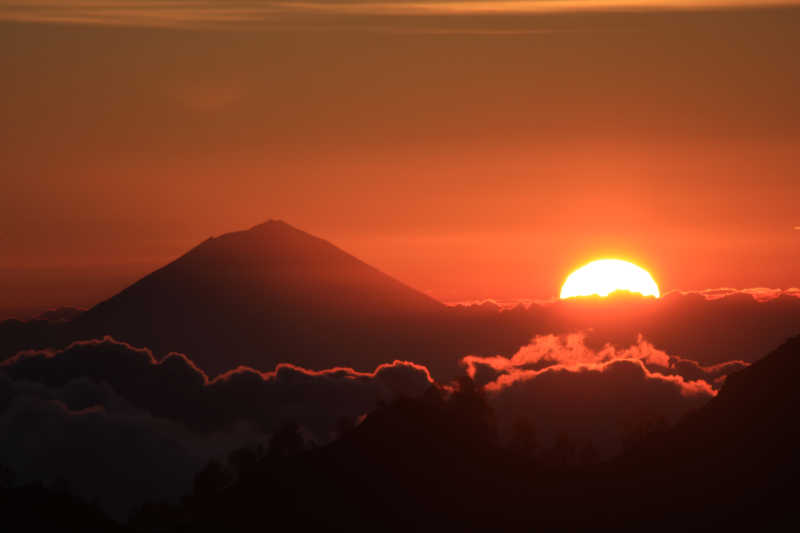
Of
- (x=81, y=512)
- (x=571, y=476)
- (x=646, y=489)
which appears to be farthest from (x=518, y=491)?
(x=81, y=512)

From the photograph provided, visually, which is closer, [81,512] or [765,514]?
[765,514]

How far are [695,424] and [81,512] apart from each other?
219ft

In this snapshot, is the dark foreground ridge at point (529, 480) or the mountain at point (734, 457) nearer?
the mountain at point (734, 457)

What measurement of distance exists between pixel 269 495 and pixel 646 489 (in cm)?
4081

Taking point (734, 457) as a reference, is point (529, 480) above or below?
below

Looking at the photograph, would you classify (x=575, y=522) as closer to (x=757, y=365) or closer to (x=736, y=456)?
(x=736, y=456)

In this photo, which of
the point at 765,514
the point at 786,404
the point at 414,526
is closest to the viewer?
the point at 765,514

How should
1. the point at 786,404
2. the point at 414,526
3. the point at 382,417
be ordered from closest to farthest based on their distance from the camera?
the point at 786,404 → the point at 414,526 → the point at 382,417

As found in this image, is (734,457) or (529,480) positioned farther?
(529,480)

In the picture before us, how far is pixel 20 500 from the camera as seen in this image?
4946 inches

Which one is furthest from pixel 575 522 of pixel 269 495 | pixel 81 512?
pixel 81 512

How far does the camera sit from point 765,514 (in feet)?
356

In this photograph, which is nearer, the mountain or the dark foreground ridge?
the mountain

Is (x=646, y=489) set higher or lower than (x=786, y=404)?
lower
